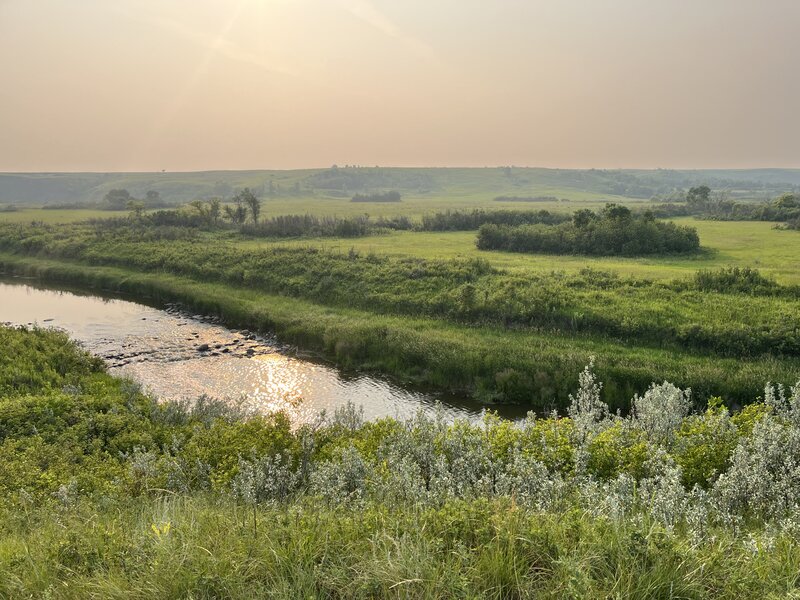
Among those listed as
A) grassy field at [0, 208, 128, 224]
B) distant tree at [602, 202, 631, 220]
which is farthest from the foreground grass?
grassy field at [0, 208, 128, 224]

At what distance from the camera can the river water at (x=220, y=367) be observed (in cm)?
2395

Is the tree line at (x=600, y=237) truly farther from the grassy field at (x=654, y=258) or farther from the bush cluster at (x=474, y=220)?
the bush cluster at (x=474, y=220)

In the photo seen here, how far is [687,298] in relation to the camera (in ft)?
107

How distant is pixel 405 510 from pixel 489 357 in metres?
20.0

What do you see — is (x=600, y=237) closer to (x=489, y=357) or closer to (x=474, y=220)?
(x=474, y=220)

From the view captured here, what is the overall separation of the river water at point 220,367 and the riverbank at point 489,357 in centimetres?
122

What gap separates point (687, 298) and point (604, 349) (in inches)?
409

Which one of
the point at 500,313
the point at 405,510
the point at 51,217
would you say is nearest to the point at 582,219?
the point at 500,313

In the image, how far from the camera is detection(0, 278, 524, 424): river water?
24.0 m

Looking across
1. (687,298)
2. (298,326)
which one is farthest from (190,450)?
(687,298)

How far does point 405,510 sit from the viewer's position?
6.64 m

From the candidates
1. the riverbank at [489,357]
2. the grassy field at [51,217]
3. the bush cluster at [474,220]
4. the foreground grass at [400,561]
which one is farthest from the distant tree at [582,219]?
the grassy field at [51,217]

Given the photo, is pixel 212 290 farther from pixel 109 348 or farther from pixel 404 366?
pixel 404 366

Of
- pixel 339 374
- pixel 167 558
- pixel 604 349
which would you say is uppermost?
pixel 167 558
